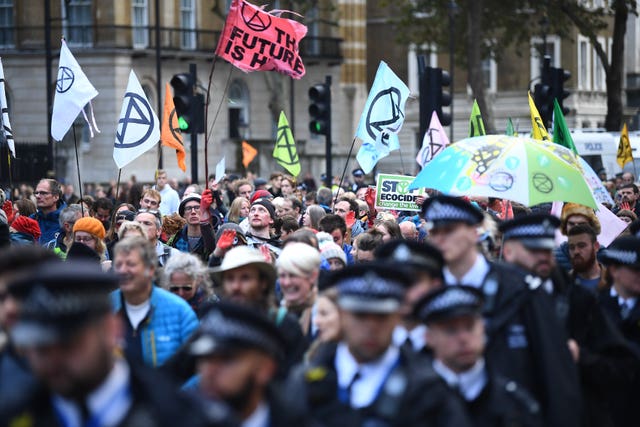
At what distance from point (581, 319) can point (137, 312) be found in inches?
92.9

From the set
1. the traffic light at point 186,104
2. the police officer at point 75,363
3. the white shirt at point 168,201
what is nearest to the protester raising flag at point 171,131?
the traffic light at point 186,104

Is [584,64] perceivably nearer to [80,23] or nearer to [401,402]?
[80,23]

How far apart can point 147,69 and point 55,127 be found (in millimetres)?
32023

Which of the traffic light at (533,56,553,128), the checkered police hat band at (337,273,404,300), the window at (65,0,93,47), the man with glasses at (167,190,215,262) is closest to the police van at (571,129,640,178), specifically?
the traffic light at (533,56,553,128)

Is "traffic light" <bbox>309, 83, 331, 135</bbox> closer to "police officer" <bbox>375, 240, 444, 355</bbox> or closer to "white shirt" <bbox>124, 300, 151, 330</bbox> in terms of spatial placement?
"white shirt" <bbox>124, 300, 151, 330</bbox>

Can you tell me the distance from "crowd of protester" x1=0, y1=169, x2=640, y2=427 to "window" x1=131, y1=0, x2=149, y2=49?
1568 inches

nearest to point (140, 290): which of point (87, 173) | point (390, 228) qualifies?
point (390, 228)

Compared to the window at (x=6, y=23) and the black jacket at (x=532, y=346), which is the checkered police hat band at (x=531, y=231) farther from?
the window at (x=6, y=23)

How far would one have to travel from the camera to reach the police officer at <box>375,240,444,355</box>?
6333mm

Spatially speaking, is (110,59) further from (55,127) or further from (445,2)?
(55,127)

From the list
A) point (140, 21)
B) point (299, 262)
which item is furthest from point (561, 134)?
point (140, 21)

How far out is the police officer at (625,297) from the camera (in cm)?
749

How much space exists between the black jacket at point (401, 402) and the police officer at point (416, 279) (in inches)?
23.9

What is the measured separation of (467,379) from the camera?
586cm
